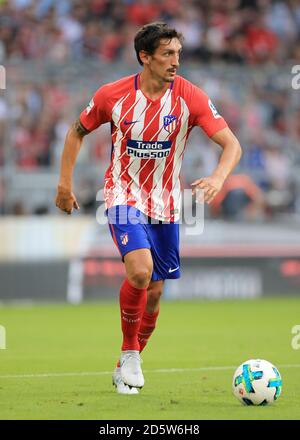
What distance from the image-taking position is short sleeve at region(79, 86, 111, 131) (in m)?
8.12

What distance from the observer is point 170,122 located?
8.13m

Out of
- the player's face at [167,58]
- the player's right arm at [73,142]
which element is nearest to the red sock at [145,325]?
the player's right arm at [73,142]

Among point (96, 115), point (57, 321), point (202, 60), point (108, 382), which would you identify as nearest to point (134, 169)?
point (96, 115)

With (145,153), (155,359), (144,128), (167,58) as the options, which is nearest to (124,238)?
→ (145,153)

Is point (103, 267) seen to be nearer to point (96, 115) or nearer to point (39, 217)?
point (39, 217)

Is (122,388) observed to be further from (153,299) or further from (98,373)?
(98,373)

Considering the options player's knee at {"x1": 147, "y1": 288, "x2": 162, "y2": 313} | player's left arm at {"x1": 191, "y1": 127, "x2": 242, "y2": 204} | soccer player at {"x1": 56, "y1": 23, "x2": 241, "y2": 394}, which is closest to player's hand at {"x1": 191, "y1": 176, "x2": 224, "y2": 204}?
player's left arm at {"x1": 191, "y1": 127, "x2": 242, "y2": 204}

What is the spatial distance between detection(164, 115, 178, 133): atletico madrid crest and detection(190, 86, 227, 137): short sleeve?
0.46 feet

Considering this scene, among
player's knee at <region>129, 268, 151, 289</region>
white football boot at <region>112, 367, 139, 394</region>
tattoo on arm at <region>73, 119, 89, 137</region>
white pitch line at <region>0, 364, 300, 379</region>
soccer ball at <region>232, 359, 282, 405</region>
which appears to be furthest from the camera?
white pitch line at <region>0, 364, 300, 379</region>

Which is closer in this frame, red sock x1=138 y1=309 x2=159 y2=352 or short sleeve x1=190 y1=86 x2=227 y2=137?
short sleeve x1=190 y1=86 x2=227 y2=137

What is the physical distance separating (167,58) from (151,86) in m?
0.29

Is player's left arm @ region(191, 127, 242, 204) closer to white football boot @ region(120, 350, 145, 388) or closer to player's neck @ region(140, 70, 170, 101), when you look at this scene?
player's neck @ region(140, 70, 170, 101)

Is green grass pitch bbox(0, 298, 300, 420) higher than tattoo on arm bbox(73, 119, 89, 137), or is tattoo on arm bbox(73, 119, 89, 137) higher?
tattoo on arm bbox(73, 119, 89, 137)

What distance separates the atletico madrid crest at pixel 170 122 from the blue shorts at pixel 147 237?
65 cm
